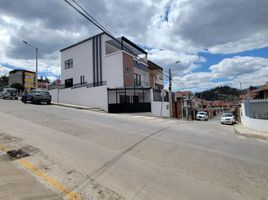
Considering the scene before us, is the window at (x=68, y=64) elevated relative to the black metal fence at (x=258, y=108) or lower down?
elevated

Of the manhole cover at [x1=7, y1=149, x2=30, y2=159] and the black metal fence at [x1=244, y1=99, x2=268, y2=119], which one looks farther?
the black metal fence at [x1=244, y1=99, x2=268, y2=119]

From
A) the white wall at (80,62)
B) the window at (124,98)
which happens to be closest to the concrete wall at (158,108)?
the window at (124,98)

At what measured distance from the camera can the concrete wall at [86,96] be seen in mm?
27938

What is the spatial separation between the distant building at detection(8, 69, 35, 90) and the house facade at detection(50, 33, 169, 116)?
63385mm

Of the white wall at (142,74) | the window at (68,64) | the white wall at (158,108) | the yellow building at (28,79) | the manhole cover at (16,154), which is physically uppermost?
the yellow building at (28,79)

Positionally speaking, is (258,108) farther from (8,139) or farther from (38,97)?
(38,97)

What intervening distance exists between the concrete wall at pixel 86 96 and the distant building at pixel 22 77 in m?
68.5

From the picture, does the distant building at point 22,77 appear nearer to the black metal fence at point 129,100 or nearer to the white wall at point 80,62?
the white wall at point 80,62

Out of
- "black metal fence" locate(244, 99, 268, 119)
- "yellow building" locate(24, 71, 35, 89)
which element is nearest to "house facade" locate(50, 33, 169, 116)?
"black metal fence" locate(244, 99, 268, 119)

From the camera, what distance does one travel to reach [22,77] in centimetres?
9250

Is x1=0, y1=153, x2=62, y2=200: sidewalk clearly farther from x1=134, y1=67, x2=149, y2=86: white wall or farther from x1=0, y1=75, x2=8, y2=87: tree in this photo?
x1=0, y1=75, x2=8, y2=87: tree

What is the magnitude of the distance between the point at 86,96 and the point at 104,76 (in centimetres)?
459

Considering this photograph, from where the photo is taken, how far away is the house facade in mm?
28438

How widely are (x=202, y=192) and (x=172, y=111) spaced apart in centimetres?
2986
